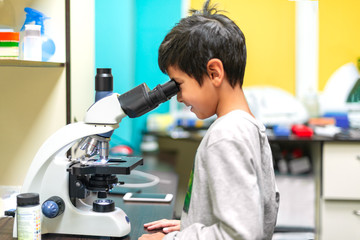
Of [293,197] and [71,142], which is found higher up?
[71,142]

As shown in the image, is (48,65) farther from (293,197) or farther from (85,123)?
(293,197)

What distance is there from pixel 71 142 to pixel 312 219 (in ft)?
8.38

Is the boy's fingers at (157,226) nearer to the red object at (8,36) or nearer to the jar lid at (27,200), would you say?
the jar lid at (27,200)

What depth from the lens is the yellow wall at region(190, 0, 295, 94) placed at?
3.49 m

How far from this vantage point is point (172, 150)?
3.47 m

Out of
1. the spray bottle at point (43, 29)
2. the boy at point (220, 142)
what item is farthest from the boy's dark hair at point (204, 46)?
the spray bottle at point (43, 29)

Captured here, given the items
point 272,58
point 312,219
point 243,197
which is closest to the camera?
point 243,197

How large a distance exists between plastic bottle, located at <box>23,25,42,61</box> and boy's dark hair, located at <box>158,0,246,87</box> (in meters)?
0.67

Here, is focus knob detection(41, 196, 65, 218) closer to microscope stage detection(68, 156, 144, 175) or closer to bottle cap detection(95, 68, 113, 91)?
microscope stage detection(68, 156, 144, 175)

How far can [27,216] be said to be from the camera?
3.38 feet

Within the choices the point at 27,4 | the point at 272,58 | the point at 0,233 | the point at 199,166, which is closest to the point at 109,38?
the point at 27,4

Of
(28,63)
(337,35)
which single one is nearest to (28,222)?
(28,63)

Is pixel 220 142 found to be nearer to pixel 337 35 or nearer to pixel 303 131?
pixel 303 131

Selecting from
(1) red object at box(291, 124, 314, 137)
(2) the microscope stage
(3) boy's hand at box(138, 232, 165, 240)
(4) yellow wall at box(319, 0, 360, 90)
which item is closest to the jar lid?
(2) the microscope stage
